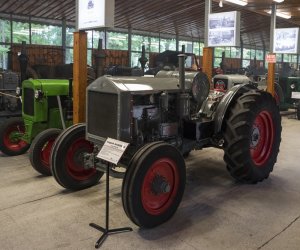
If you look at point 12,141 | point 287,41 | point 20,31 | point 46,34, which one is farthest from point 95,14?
point 46,34

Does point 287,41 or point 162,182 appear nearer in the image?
point 162,182

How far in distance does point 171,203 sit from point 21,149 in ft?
10.1

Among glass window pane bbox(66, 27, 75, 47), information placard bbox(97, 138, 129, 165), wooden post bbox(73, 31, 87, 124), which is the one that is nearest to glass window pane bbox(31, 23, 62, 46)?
glass window pane bbox(66, 27, 75, 47)

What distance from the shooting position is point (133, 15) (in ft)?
45.7

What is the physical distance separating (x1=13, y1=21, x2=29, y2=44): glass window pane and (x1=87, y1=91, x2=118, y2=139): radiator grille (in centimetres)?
1119

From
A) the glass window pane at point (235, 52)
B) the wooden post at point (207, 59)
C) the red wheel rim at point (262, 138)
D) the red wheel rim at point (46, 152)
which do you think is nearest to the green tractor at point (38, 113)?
the red wheel rim at point (46, 152)

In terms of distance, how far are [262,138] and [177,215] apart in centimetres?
168

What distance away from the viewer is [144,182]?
9.27ft

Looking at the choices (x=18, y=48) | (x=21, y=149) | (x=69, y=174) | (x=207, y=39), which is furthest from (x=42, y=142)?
(x=18, y=48)

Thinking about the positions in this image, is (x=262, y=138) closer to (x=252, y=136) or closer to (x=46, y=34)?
(x=252, y=136)

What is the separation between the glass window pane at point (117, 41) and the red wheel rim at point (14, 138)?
35.2 ft

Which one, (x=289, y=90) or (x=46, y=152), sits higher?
(x=289, y=90)

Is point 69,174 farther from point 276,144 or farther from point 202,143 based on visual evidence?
point 276,144

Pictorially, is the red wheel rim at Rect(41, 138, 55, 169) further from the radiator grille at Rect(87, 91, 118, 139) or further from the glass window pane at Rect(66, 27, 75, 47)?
the glass window pane at Rect(66, 27, 75, 47)
